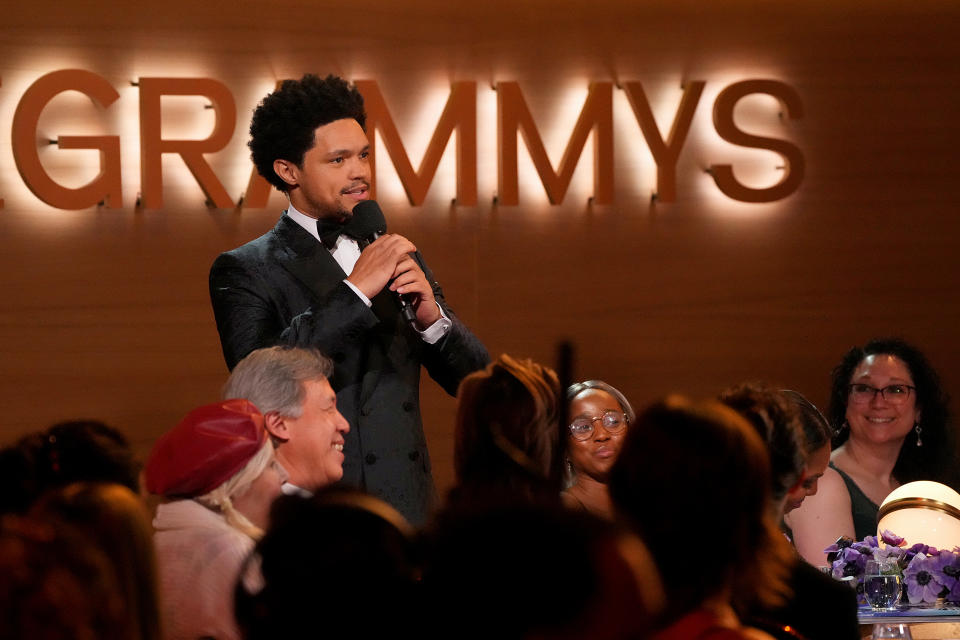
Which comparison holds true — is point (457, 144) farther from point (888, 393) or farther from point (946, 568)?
point (946, 568)

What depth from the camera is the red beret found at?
2432 millimetres

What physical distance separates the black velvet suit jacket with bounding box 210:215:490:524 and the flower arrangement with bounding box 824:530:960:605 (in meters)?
1.09

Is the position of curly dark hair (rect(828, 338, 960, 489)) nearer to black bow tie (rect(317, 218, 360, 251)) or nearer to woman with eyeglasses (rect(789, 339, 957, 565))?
woman with eyeglasses (rect(789, 339, 957, 565))

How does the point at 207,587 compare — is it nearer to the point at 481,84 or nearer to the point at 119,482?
the point at 119,482

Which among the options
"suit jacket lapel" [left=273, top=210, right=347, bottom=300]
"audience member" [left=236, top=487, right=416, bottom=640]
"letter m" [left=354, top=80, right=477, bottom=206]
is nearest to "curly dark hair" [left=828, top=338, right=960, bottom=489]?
"letter m" [left=354, top=80, right=477, bottom=206]

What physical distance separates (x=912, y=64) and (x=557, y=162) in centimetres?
163

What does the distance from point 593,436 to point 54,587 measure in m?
2.65

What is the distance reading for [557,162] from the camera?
5.49 m

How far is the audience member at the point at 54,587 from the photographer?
1107 mm

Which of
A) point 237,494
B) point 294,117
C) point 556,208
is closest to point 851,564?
point 237,494

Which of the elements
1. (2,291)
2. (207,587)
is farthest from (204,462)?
(2,291)

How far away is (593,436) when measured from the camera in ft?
12.1

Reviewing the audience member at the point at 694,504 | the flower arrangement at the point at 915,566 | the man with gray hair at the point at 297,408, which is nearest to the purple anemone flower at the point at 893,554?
the flower arrangement at the point at 915,566

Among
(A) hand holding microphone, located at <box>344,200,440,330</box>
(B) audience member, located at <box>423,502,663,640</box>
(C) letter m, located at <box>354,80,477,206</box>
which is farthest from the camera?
(C) letter m, located at <box>354,80,477,206</box>
